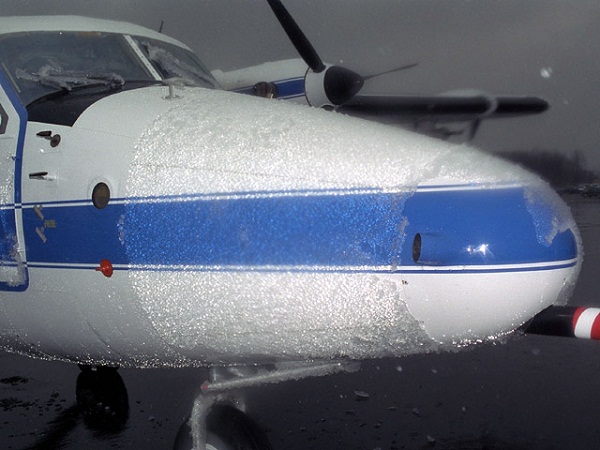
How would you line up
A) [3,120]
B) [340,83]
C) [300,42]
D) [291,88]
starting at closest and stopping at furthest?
[3,120] → [300,42] → [291,88] → [340,83]

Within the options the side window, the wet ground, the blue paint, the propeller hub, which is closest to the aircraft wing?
the propeller hub

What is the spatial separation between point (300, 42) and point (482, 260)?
35.5 feet

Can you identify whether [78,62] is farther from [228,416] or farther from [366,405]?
[366,405]

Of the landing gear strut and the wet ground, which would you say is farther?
the wet ground

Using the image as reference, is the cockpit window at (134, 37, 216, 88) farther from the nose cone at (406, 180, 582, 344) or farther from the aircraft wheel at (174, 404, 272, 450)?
the nose cone at (406, 180, 582, 344)

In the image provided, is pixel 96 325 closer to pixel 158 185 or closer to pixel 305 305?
pixel 158 185

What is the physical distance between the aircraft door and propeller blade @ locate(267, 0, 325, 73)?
8.85m

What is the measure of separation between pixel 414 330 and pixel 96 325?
1499 millimetres

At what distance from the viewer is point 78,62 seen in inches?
156

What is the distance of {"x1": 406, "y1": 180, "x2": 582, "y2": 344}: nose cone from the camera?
2398 millimetres

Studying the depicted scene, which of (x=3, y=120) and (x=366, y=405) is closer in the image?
(x=3, y=120)

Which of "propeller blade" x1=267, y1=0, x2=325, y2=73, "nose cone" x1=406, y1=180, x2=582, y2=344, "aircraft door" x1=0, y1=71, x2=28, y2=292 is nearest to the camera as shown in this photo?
"nose cone" x1=406, y1=180, x2=582, y2=344

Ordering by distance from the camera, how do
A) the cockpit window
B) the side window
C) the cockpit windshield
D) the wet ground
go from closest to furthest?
the side window
the cockpit windshield
the cockpit window
the wet ground

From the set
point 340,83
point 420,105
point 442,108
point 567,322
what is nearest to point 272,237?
point 567,322
